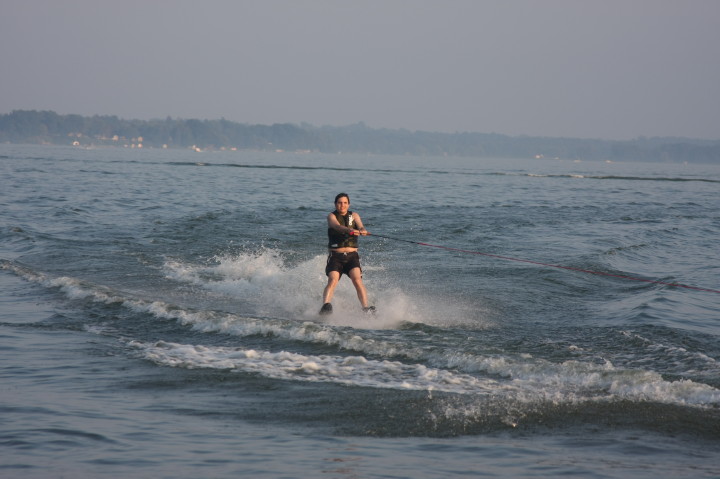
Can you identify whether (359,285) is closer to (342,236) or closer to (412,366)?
(342,236)

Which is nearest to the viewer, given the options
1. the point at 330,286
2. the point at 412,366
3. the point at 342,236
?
the point at 412,366

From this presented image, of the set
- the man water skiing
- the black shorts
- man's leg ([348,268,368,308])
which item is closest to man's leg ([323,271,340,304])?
the man water skiing

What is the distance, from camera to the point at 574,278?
47.5 feet

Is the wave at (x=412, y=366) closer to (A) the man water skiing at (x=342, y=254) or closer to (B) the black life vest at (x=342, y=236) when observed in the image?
(A) the man water skiing at (x=342, y=254)

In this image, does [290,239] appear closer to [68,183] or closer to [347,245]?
[347,245]

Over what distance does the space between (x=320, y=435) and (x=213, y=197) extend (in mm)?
27133

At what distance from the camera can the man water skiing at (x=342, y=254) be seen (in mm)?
10906

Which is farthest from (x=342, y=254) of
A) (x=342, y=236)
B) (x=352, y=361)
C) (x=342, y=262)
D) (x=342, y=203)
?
(x=352, y=361)

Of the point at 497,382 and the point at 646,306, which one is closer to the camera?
the point at 497,382

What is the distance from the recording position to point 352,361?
8.43m

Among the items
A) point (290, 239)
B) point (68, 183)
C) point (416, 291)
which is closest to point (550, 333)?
point (416, 291)

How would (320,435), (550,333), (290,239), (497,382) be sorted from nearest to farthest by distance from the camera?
(320,435)
(497,382)
(550,333)
(290,239)

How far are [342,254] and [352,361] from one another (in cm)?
289

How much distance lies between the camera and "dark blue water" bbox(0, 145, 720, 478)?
224 inches
